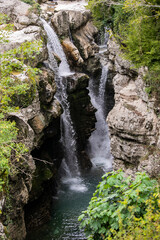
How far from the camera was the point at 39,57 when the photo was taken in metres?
12.6

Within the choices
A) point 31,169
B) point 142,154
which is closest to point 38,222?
point 31,169

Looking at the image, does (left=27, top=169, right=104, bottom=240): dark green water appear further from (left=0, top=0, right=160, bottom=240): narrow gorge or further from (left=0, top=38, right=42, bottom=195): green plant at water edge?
(left=0, top=38, right=42, bottom=195): green plant at water edge

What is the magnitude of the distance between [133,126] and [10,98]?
5.27m

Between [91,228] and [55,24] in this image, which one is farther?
[55,24]

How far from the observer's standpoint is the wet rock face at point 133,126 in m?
10.1

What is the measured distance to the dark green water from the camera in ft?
36.8

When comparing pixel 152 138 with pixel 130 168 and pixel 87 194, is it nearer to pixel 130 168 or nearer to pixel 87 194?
pixel 130 168

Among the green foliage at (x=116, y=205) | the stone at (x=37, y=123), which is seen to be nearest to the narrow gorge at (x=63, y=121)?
the stone at (x=37, y=123)

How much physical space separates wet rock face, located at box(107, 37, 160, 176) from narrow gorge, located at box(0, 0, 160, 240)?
0.14 feet

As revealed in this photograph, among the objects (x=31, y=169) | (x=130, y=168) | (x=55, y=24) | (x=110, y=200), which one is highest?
(x=55, y=24)

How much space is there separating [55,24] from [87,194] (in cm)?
1354

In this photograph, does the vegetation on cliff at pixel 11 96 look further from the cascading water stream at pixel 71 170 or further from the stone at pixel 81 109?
the stone at pixel 81 109

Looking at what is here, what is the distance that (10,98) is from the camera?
8.73 meters

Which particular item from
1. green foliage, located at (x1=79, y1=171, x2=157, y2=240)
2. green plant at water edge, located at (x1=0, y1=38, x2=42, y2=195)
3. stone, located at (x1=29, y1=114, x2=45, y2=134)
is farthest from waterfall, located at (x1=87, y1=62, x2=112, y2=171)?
green foliage, located at (x1=79, y1=171, x2=157, y2=240)
